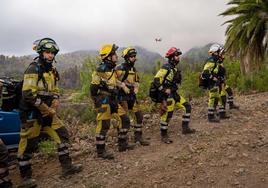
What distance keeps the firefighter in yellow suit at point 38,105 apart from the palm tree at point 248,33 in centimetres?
1002

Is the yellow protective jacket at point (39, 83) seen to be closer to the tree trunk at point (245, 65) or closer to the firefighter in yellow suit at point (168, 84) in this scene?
the firefighter in yellow suit at point (168, 84)

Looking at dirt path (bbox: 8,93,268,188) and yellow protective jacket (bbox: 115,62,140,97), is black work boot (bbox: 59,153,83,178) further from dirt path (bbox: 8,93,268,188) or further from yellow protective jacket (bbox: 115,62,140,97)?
yellow protective jacket (bbox: 115,62,140,97)

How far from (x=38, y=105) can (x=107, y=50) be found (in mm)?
1848

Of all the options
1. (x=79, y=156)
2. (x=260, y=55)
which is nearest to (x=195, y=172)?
(x=79, y=156)

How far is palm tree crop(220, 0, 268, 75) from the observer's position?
1388 centimetres

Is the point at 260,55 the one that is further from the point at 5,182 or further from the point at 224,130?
the point at 5,182

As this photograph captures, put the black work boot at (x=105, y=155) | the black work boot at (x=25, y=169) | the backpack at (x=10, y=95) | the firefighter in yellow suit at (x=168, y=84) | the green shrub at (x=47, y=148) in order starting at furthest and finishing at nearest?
the firefighter in yellow suit at (x=168, y=84)
the green shrub at (x=47, y=148)
the black work boot at (x=105, y=155)
the backpack at (x=10, y=95)
the black work boot at (x=25, y=169)

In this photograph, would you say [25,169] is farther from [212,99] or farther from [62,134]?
[212,99]

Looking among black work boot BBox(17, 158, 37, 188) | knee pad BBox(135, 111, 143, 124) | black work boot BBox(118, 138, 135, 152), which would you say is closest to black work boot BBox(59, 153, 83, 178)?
black work boot BBox(17, 158, 37, 188)

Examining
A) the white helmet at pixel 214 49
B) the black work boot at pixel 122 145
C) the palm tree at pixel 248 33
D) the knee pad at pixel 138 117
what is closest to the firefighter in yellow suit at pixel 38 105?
the black work boot at pixel 122 145

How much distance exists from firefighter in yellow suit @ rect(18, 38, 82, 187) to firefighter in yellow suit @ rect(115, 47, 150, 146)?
184cm

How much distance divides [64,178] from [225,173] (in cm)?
256

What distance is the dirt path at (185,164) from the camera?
532 centimetres

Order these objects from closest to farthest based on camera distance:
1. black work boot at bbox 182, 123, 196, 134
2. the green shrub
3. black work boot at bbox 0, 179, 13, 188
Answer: black work boot at bbox 0, 179, 13, 188 < the green shrub < black work boot at bbox 182, 123, 196, 134
